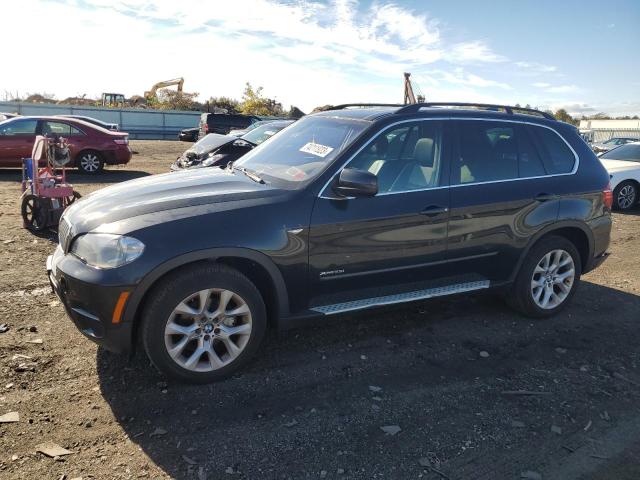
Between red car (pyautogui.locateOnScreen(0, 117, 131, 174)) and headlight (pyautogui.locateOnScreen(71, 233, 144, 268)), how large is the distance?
455 inches

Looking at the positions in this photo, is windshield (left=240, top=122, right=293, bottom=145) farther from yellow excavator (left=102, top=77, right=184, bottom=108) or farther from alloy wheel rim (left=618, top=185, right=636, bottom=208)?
yellow excavator (left=102, top=77, right=184, bottom=108)

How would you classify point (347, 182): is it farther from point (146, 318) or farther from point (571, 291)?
point (571, 291)

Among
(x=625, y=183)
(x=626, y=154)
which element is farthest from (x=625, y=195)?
(x=626, y=154)

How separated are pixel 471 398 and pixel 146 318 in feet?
7.23

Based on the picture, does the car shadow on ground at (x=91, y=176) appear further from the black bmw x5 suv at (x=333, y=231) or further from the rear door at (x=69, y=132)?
the black bmw x5 suv at (x=333, y=231)

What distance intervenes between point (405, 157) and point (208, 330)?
2.07 m

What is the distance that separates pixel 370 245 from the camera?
3768mm

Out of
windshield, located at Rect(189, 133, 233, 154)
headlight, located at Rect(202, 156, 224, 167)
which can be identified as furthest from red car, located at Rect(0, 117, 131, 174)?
headlight, located at Rect(202, 156, 224, 167)

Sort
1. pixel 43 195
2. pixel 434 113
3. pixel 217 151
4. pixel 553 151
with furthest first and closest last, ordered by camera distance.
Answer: pixel 217 151 → pixel 43 195 → pixel 553 151 → pixel 434 113

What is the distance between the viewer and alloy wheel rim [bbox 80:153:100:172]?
13.6m

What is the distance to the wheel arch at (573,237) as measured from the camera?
181 inches

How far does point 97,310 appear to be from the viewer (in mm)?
3109

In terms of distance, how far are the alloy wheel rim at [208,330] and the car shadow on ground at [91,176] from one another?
10.3 meters

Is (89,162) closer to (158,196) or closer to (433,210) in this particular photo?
(158,196)
